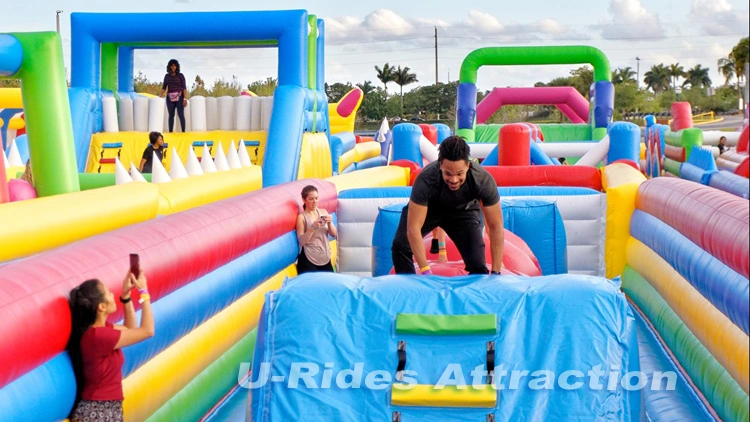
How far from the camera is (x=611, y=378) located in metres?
2.60

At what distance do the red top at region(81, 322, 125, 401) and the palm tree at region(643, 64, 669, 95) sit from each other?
2895 inches

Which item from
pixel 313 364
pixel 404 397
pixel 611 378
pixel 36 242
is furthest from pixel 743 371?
pixel 36 242

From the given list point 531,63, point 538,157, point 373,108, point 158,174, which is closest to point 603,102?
point 531,63

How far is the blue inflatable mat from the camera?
8.57ft

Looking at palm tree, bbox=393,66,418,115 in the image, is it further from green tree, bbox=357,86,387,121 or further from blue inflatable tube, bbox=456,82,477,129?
blue inflatable tube, bbox=456,82,477,129

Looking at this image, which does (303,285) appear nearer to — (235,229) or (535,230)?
(235,229)

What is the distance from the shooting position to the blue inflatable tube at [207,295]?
3092 mm

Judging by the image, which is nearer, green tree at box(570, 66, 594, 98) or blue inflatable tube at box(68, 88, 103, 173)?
blue inflatable tube at box(68, 88, 103, 173)

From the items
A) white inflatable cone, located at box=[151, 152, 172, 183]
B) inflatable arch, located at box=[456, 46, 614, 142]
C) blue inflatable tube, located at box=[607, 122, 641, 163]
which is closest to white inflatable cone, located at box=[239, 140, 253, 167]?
white inflatable cone, located at box=[151, 152, 172, 183]

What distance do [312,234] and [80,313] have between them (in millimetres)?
2761

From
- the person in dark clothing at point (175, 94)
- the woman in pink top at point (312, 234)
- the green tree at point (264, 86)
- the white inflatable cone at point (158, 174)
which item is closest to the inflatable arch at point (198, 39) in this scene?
the person in dark clothing at point (175, 94)

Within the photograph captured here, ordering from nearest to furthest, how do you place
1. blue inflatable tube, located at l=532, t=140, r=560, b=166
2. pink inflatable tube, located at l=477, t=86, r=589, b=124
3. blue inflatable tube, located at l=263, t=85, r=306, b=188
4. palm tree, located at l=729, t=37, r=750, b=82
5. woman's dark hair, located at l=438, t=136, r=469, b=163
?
palm tree, located at l=729, t=37, r=750, b=82 < woman's dark hair, located at l=438, t=136, r=469, b=163 < blue inflatable tube, located at l=263, t=85, r=306, b=188 < blue inflatable tube, located at l=532, t=140, r=560, b=166 < pink inflatable tube, located at l=477, t=86, r=589, b=124

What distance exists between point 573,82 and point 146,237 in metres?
52.5

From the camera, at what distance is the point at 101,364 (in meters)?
2.48
